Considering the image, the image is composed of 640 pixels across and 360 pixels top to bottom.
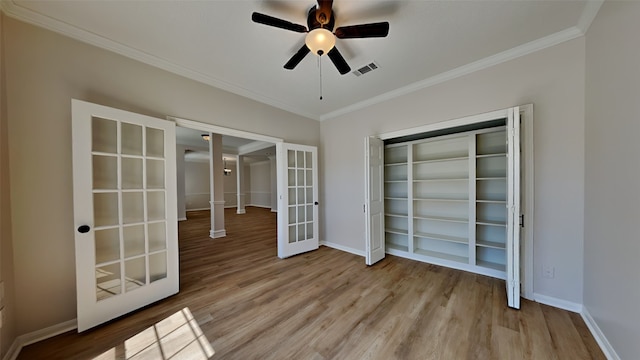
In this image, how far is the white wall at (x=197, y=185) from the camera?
999 cm

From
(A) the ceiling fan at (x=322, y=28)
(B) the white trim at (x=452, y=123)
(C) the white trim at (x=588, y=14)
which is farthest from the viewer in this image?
(B) the white trim at (x=452, y=123)

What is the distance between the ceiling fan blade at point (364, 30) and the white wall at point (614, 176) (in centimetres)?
160

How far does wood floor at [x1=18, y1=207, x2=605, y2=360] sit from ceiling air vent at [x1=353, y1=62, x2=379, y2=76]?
2847 millimetres

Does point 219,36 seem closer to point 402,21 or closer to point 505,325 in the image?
point 402,21

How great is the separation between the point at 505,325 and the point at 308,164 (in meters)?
3.38

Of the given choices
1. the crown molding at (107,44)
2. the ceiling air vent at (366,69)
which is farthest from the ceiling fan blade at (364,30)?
the crown molding at (107,44)

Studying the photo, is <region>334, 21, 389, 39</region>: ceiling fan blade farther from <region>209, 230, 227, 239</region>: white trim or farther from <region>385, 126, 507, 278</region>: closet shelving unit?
<region>209, 230, 227, 239</region>: white trim

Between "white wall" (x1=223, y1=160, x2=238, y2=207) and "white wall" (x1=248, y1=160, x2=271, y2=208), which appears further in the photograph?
"white wall" (x1=223, y1=160, x2=238, y2=207)

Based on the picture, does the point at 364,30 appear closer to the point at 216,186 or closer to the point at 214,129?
the point at 214,129

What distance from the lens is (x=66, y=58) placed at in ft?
6.23

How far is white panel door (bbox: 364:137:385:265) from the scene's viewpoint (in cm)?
321

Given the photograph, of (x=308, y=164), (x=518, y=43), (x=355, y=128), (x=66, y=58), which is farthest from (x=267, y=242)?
(x=518, y=43)

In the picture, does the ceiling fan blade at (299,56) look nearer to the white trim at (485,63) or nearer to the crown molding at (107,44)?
the crown molding at (107,44)

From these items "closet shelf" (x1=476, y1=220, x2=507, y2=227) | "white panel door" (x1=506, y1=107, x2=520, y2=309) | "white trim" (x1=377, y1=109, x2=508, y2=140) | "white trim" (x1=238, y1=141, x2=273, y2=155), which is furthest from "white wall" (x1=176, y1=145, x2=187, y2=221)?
"white panel door" (x1=506, y1=107, x2=520, y2=309)
